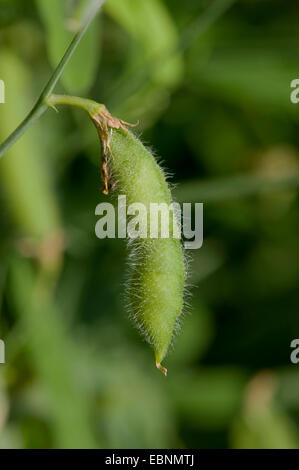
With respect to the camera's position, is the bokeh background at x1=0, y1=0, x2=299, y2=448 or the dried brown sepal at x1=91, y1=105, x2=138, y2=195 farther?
the bokeh background at x1=0, y1=0, x2=299, y2=448

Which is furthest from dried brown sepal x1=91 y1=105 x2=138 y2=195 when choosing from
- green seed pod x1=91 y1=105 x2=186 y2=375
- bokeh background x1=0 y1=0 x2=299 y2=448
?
bokeh background x1=0 y1=0 x2=299 y2=448

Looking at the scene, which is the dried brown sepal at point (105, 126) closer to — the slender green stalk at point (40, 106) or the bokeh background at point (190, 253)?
the slender green stalk at point (40, 106)

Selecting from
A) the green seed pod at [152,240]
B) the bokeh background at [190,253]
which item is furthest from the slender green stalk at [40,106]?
the bokeh background at [190,253]

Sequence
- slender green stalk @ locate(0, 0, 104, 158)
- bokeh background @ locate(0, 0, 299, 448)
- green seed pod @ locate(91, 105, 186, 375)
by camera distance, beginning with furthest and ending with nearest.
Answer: bokeh background @ locate(0, 0, 299, 448), green seed pod @ locate(91, 105, 186, 375), slender green stalk @ locate(0, 0, 104, 158)

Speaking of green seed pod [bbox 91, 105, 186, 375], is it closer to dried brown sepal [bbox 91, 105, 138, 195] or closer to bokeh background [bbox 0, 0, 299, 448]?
dried brown sepal [bbox 91, 105, 138, 195]

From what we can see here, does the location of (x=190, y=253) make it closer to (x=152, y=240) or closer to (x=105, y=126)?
(x=152, y=240)

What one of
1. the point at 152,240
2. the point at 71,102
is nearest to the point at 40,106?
the point at 71,102
